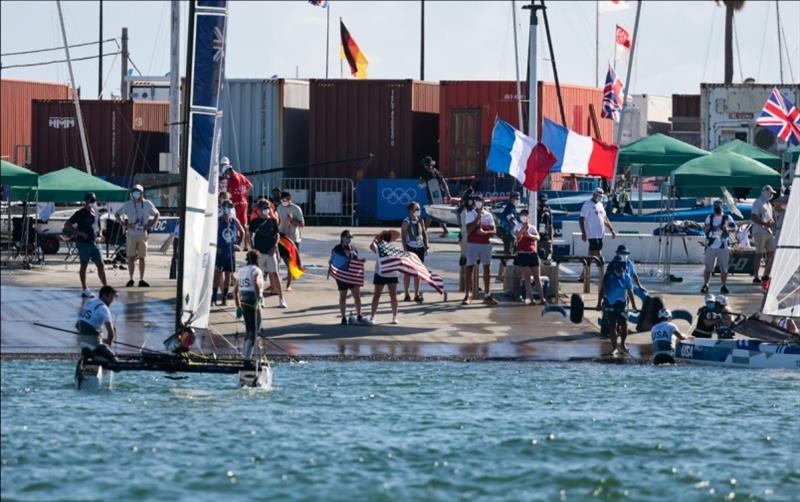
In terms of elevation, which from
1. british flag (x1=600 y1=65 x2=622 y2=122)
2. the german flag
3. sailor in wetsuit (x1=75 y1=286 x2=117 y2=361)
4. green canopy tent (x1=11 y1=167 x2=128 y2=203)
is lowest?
sailor in wetsuit (x1=75 y1=286 x2=117 y2=361)

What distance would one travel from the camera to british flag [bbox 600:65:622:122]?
55250 millimetres

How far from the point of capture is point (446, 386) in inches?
851

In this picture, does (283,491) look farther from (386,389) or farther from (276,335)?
(276,335)

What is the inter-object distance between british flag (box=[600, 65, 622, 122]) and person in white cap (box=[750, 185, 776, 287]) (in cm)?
2348

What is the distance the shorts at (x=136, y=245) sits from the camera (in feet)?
92.3

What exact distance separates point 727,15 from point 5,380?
68.2 metres

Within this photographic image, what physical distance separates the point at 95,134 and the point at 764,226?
32179 mm

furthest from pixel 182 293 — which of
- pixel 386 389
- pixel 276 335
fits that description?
pixel 276 335

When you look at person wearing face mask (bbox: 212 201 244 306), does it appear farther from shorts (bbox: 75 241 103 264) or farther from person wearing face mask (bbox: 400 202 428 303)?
person wearing face mask (bbox: 400 202 428 303)

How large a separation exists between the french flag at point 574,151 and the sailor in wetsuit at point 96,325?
13792mm

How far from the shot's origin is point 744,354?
23484 millimetres

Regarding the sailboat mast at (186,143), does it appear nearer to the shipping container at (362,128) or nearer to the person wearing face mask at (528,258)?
the person wearing face mask at (528,258)

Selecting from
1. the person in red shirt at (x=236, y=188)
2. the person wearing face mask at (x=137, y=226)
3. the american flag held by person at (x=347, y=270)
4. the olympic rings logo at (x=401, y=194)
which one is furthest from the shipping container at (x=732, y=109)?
the american flag held by person at (x=347, y=270)

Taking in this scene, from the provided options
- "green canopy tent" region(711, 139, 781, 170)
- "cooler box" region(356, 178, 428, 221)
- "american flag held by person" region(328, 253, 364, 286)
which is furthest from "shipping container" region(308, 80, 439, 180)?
"american flag held by person" region(328, 253, 364, 286)
